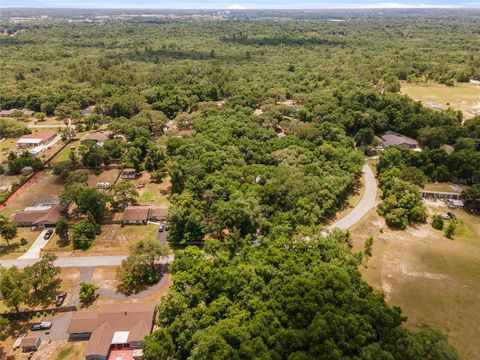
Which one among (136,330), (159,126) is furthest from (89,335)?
(159,126)

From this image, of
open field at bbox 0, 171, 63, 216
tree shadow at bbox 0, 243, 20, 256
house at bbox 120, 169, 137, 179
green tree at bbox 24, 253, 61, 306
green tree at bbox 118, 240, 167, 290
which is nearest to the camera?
green tree at bbox 24, 253, 61, 306

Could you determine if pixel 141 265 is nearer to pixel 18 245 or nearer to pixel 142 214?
pixel 142 214

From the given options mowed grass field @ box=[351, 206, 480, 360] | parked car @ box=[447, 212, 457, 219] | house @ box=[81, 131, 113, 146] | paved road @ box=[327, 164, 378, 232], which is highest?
house @ box=[81, 131, 113, 146]

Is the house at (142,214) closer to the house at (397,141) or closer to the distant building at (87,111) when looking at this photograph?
the house at (397,141)

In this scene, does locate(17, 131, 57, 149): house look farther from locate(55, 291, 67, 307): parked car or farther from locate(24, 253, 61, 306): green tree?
locate(55, 291, 67, 307): parked car

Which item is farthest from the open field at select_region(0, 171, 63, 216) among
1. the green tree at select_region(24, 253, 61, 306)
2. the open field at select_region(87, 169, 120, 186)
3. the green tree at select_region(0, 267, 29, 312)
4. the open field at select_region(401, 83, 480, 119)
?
the open field at select_region(401, 83, 480, 119)

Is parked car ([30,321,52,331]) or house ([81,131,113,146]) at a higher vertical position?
house ([81,131,113,146])

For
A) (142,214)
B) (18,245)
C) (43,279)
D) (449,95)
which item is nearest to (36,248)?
(18,245)

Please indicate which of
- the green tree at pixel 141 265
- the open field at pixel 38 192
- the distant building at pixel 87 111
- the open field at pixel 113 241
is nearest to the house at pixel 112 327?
the green tree at pixel 141 265
